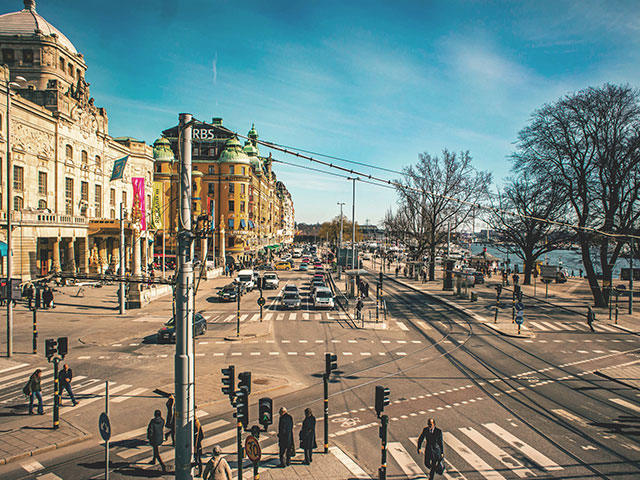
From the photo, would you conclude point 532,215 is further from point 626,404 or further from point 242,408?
point 242,408

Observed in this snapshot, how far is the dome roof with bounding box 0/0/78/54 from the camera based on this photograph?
2088 inches

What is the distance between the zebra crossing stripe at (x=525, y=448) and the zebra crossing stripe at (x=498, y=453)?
0.49m

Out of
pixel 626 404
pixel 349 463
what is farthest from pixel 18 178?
pixel 626 404

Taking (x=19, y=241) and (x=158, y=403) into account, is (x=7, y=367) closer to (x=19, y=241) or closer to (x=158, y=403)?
(x=158, y=403)

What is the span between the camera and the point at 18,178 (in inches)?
1569

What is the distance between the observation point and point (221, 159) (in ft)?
270

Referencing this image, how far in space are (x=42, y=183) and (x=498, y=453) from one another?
155 ft

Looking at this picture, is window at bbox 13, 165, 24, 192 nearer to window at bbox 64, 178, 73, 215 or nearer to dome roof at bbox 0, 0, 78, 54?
window at bbox 64, 178, 73, 215

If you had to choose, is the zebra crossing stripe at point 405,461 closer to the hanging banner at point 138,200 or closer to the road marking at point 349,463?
the road marking at point 349,463

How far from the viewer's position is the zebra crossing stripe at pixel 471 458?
1019 centimetres

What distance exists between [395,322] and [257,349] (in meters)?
11.8

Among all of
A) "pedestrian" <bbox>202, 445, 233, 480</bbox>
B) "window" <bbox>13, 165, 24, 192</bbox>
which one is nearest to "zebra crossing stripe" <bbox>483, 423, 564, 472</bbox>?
"pedestrian" <bbox>202, 445, 233, 480</bbox>

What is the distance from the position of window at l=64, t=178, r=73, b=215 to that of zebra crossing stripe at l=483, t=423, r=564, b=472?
159 ft

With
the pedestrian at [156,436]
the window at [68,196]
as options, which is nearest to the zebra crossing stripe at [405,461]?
the pedestrian at [156,436]
